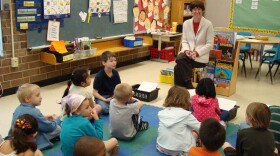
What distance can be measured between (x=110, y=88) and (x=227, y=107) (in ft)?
4.82

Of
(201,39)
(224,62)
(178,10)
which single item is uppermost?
(178,10)

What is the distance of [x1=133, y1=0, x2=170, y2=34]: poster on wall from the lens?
22.9ft

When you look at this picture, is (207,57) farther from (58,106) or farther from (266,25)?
(266,25)

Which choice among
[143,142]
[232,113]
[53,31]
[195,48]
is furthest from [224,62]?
[53,31]

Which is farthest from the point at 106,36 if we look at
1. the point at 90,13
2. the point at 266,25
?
the point at 266,25

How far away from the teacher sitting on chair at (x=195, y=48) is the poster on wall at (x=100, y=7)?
178 centimetres

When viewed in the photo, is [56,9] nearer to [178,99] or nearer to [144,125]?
[144,125]

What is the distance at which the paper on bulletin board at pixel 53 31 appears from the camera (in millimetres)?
5102

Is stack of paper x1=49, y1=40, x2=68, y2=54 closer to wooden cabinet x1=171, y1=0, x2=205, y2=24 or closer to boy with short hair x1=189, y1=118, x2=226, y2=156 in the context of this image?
boy with short hair x1=189, y1=118, x2=226, y2=156

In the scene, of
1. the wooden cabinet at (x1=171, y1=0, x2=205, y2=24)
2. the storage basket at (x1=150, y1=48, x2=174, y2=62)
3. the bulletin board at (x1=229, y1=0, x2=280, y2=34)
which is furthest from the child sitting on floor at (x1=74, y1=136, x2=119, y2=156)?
the bulletin board at (x1=229, y1=0, x2=280, y2=34)

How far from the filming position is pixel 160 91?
516 cm

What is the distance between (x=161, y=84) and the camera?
5566 mm

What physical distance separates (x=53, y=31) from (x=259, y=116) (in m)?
3.79

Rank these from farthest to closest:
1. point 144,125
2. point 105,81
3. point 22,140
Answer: point 105,81 → point 144,125 → point 22,140
